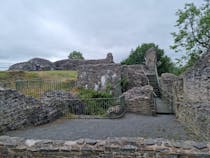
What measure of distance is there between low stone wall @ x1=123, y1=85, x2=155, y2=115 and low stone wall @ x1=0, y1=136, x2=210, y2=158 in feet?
32.0

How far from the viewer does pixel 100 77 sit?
18.8 m

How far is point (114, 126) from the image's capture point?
1034cm

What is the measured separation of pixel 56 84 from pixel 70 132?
9.33 metres

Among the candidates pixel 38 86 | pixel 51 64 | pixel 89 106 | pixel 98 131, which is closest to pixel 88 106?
pixel 89 106

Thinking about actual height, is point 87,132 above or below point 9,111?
below

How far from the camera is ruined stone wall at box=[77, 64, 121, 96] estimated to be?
734 inches

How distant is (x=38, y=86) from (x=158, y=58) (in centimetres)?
2835

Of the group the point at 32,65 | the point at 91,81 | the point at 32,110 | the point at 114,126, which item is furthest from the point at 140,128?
the point at 32,65

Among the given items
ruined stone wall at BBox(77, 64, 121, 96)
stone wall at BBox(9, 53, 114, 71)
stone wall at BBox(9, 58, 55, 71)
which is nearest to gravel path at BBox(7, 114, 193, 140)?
ruined stone wall at BBox(77, 64, 121, 96)

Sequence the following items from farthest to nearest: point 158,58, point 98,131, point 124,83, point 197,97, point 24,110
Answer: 1. point 158,58
2. point 124,83
3. point 24,110
4. point 197,97
5. point 98,131

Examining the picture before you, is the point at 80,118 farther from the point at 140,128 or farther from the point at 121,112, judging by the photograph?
the point at 140,128

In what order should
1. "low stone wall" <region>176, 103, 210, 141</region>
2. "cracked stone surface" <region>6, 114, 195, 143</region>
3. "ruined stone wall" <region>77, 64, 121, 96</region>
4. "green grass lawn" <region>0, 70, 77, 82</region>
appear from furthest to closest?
"green grass lawn" <region>0, 70, 77, 82</region> → "ruined stone wall" <region>77, 64, 121, 96</region> → "cracked stone surface" <region>6, 114, 195, 143</region> → "low stone wall" <region>176, 103, 210, 141</region>

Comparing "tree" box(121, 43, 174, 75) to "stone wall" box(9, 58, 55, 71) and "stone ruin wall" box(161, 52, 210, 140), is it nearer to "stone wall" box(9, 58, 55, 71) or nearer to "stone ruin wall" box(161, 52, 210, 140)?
"stone wall" box(9, 58, 55, 71)

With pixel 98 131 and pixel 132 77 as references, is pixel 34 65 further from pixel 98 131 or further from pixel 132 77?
pixel 98 131
